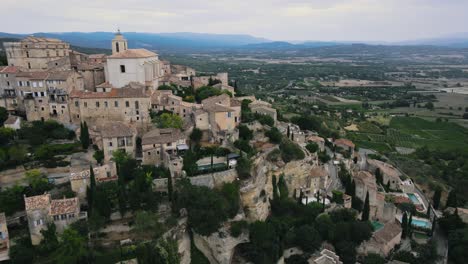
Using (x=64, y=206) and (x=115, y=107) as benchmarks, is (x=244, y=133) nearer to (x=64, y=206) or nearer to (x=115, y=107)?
(x=115, y=107)

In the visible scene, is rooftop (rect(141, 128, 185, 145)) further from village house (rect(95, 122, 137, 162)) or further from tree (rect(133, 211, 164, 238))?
tree (rect(133, 211, 164, 238))

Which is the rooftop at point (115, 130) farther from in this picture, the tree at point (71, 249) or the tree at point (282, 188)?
the tree at point (282, 188)

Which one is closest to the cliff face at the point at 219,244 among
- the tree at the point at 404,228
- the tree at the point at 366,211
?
the tree at the point at 366,211

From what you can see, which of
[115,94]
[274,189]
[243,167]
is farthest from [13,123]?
[274,189]

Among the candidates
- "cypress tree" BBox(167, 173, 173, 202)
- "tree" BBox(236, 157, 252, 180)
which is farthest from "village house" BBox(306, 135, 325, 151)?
"cypress tree" BBox(167, 173, 173, 202)

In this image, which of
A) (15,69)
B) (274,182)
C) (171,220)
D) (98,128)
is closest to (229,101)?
(274,182)

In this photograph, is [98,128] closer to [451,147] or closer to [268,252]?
[268,252]
